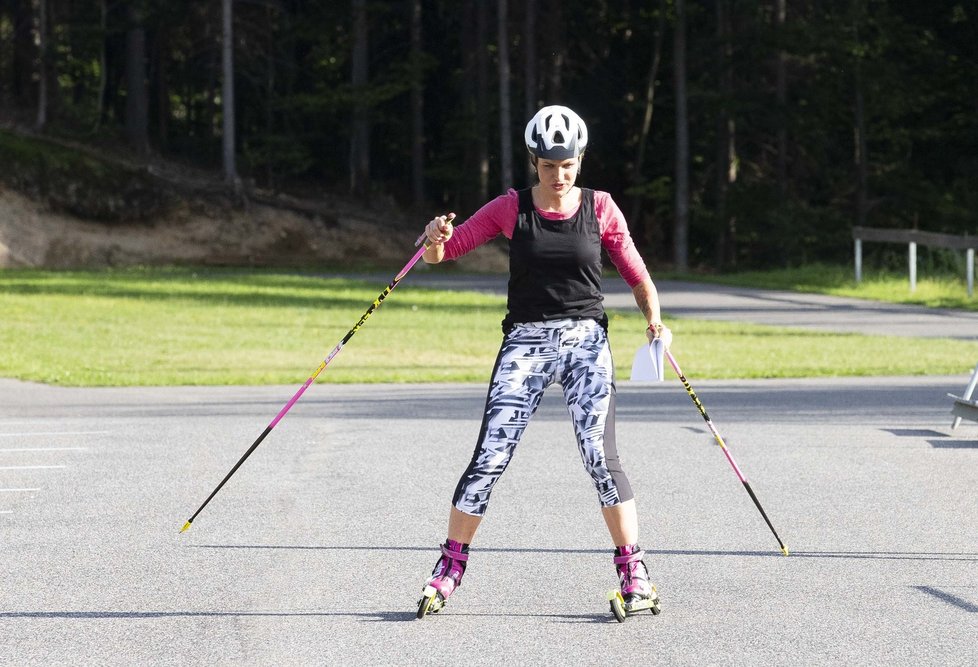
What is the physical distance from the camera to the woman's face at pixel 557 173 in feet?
21.4

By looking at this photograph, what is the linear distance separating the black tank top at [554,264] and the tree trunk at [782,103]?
40.5 metres

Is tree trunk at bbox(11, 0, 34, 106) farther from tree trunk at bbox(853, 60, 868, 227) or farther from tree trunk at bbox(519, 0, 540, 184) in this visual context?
tree trunk at bbox(853, 60, 868, 227)

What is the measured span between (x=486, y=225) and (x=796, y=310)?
20.6 meters

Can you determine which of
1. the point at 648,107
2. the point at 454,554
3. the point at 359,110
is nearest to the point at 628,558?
the point at 454,554

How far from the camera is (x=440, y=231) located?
6621mm

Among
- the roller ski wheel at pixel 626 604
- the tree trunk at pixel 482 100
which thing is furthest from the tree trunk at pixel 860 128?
the roller ski wheel at pixel 626 604

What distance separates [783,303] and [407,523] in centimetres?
2035

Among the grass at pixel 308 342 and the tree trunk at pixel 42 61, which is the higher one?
the tree trunk at pixel 42 61

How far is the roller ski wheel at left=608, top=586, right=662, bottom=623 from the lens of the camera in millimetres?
6539

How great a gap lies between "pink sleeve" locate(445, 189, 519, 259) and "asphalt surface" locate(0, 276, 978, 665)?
57.6 inches

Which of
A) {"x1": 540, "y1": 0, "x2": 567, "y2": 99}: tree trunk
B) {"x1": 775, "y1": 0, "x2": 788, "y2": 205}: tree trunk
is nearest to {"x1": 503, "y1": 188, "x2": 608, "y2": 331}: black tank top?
{"x1": 775, "y1": 0, "x2": 788, "y2": 205}: tree trunk

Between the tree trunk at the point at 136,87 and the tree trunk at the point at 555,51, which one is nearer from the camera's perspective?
the tree trunk at the point at 136,87

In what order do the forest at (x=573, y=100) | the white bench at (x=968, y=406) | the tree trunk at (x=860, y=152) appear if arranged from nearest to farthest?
the white bench at (x=968, y=406) → the tree trunk at (x=860, y=152) → the forest at (x=573, y=100)

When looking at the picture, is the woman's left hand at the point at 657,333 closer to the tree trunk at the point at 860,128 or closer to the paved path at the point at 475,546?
the paved path at the point at 475,546
